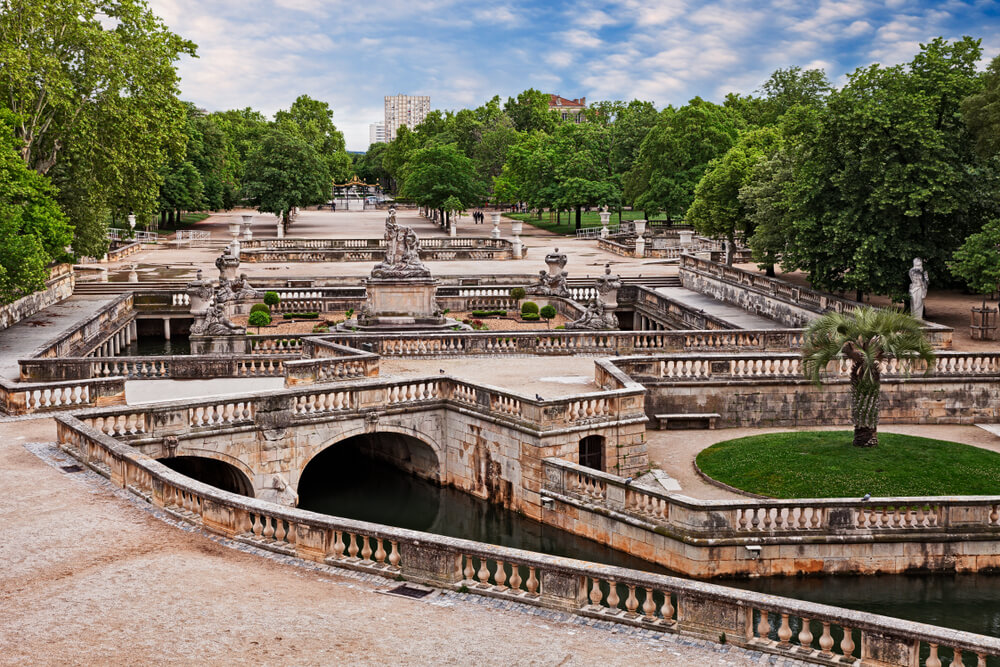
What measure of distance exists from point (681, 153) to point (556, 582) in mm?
74560

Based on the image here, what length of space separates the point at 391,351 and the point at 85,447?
14145mm

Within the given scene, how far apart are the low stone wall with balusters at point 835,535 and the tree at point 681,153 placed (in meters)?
63.9

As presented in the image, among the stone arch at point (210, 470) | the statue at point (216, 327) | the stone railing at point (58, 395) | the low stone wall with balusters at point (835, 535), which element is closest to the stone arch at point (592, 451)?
the low stone wall with balusters at point (835, 535)

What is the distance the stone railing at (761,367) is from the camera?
31.4m

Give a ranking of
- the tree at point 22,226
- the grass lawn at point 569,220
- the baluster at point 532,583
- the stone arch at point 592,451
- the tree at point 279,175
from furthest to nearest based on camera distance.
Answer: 1. the grass lawn at point 569,220
2. the tree at point 279,175
3. the tree at point 22,226
4. the stone arch at point 592,451
5. the baluster at point 532,583

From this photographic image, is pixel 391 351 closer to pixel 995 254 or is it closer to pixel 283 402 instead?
pixel 283 402

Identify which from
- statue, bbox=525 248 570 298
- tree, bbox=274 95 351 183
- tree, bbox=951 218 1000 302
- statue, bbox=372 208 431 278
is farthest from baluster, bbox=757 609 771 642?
tree, bbox=274 95 351 183

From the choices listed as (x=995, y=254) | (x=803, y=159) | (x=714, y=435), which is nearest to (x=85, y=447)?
(x=714, y=435)

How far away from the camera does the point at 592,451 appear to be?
27719mm

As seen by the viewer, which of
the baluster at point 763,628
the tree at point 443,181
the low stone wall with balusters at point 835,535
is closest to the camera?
the baluster at point 763,628

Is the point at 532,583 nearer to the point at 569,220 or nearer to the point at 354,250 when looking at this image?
the point at 354,250

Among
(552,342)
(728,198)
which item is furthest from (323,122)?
(552,342)

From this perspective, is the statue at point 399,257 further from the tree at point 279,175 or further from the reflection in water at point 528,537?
the tree at point 279,175

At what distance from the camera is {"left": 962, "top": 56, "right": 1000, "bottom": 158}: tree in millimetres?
36406
